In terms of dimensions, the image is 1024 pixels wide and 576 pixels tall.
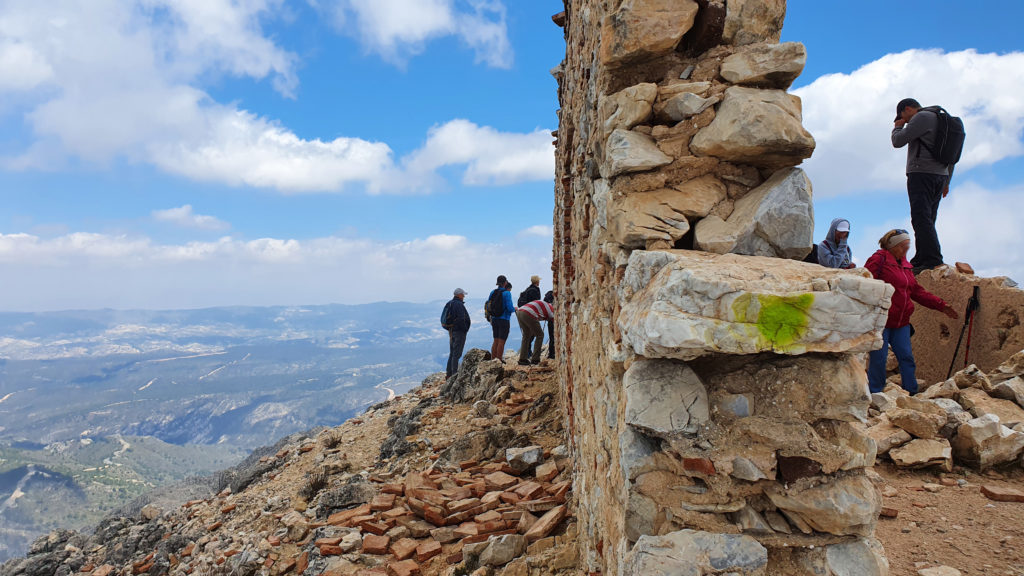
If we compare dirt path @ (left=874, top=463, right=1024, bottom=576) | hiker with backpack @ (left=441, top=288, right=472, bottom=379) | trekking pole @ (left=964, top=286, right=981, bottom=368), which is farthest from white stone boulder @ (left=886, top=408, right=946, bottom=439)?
hiker with backpack @ (left=441, top=288, right=472, bottom=379)

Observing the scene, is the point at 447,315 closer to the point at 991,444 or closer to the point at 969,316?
the point at 969,316

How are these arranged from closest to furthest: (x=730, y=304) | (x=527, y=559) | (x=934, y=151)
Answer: (x=730, y=304), (x=527, y=559), (x=934, y=151)

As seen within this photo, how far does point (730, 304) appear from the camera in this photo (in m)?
1.88

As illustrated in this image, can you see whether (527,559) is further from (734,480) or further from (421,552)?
(734,480)

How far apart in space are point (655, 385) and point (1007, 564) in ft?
8.60

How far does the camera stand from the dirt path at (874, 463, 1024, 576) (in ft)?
9.77

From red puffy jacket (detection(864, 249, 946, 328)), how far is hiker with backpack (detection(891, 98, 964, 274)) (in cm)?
181

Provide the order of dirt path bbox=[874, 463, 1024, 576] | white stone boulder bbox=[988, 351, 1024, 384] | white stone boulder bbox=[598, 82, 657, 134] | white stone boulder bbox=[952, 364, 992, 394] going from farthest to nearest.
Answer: white stone boulder bbox=[988, 351, 1024, 384], white stone boulder bbox=[952, 364, 992, 394], dirt path bbox=[874, 463, 1024, 576], white stone boulder bbox=[598, 82, 657, 134]

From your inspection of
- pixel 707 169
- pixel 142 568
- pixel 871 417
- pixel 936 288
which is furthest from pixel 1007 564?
pixel 142 568

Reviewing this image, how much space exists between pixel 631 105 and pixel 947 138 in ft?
18.9

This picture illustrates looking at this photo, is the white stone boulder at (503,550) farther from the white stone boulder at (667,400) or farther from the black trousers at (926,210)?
the black trousers at (926,210)

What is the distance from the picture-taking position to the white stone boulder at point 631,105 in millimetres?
2607

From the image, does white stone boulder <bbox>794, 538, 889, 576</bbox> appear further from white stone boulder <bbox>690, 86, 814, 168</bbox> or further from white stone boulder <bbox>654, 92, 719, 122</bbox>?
white stone boulder <bbox>654, 92, 719, 122</bbox>

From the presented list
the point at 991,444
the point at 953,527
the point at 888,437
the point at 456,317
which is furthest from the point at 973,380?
the point at 456,317
